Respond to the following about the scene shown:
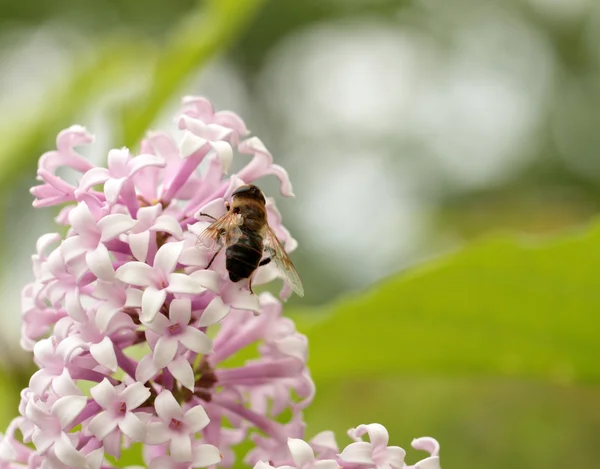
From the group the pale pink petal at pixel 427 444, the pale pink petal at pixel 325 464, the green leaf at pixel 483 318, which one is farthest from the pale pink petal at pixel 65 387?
the green leaf at pixel 483 318

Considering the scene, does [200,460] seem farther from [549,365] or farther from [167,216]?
[549,365]

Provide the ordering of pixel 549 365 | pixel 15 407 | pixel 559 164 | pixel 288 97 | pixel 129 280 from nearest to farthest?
pixel 129 280
pixel 549 365
pixel 15 407
pixel 559 164
pixel 288 97

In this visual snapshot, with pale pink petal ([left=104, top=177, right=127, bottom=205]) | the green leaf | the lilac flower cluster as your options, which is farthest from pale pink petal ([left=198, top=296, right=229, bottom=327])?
the green leaf

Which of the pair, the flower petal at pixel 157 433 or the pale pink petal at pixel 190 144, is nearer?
the flower petal at pixel 157 433

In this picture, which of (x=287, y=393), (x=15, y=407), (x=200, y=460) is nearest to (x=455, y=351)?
(x=287, y=393)

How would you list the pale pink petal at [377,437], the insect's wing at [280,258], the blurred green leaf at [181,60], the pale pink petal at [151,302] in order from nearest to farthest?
the pale pink petal at [151,302] → the pale pink petal at [377,437] → the insect's wing at [280,258] → the blurred green leaf at [181,60]

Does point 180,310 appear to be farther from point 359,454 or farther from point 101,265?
point 359,454

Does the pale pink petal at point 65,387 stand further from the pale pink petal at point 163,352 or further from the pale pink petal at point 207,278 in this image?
the pale pink petal at point 207,278
